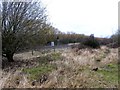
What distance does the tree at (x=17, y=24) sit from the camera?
60.6 ft

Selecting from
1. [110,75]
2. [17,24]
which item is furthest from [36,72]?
[17,24]

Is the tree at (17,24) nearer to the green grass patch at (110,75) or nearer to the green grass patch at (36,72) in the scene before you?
the green grass patch at (36,72)

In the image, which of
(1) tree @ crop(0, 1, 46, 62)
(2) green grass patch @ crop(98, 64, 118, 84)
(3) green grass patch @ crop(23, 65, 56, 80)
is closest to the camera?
(3) green grass patch @ crop(23, 65, 56, 80)

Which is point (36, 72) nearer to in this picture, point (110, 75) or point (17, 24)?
point (110, 75)

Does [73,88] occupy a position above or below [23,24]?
below

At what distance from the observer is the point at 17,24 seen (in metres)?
18.9

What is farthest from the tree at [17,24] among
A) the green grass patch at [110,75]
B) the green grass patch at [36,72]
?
the green grass patch at [110,75]

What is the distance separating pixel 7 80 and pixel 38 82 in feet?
3.16

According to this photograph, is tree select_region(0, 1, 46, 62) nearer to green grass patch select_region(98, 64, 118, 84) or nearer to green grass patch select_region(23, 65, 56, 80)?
green grass patch select_region(23, 65, 56, 80)

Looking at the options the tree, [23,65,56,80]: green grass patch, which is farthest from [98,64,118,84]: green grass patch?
the tree

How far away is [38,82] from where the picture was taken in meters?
8.12

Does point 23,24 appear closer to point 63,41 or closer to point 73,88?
point 73,88

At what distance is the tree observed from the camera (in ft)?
60.6

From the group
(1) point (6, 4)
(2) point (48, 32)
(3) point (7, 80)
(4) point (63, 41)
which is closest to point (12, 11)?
(1) point (6, 4)
